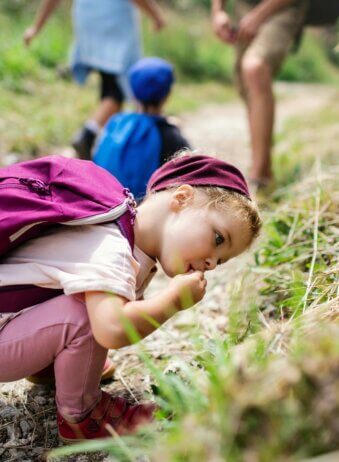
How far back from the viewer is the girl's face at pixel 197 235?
1.54 metres

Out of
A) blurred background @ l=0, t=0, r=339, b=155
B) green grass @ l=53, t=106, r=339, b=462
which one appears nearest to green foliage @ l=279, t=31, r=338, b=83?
blurred background @ l=0, t=0, r=339, b=155

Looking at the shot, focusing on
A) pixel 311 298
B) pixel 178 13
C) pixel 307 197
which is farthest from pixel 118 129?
pixel 178 13

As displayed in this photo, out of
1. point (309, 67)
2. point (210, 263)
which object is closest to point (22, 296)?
point (210, 263)

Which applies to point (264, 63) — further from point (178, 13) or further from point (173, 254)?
point (178, 13)

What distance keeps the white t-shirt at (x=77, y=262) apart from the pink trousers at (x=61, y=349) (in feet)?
0.25

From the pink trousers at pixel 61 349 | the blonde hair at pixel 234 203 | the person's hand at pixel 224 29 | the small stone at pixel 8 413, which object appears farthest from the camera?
the person's hand at pixel 224 29

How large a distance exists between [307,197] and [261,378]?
171 cm

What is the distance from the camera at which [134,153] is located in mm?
2809

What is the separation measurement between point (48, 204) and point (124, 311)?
0.36 m

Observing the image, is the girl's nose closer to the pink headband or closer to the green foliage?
the pink headband

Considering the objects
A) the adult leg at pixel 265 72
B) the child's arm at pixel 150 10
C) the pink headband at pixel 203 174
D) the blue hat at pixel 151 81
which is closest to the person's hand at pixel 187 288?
the pink headband at pixel 203 174

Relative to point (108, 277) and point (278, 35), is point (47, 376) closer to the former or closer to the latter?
point (108, 277)

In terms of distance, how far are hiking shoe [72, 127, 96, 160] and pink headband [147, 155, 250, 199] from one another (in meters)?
2.13

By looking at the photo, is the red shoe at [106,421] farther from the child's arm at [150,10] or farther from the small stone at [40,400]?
the child's arm at [150,10]
